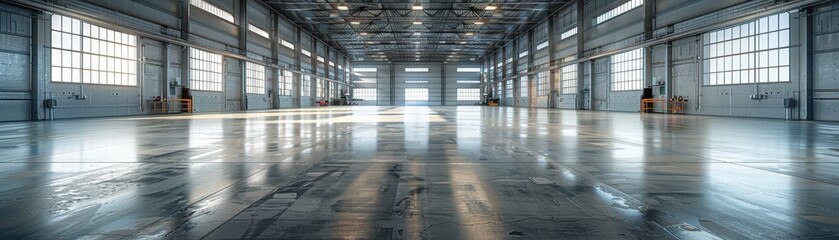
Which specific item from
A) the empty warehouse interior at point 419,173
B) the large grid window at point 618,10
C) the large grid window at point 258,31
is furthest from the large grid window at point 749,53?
the large grid window at point 258,31

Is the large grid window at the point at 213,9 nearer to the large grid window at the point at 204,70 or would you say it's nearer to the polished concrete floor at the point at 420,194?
the large grid window at the point at 204,70

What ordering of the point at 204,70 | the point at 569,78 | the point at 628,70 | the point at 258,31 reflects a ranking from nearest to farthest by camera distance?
1. the point at 204,70
2. the point at 628,70
3. the point at 258,31
4. the point at 569,78

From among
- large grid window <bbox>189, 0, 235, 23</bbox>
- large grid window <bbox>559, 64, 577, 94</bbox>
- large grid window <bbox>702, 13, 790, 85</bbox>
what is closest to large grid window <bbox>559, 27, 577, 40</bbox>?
large grid window <bbox>559, 64, 577, 94</bbox>

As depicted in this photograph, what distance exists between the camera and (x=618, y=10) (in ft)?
123

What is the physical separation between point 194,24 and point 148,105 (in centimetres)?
733

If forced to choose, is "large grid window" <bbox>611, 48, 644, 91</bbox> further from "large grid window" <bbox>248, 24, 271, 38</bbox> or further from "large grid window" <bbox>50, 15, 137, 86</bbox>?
"large grid window" <bbox>50, 15, 137, 86</bbox>

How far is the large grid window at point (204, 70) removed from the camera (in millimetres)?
34562

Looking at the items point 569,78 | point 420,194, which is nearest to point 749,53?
point 569,78

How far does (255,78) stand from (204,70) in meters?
9.34

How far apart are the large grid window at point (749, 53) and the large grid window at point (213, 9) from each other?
3526cm

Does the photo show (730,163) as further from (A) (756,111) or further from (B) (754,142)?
(A) (756,111)

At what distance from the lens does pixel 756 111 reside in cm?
2461

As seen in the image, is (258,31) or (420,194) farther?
(258,31)

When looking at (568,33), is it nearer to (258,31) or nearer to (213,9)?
(258,31)
